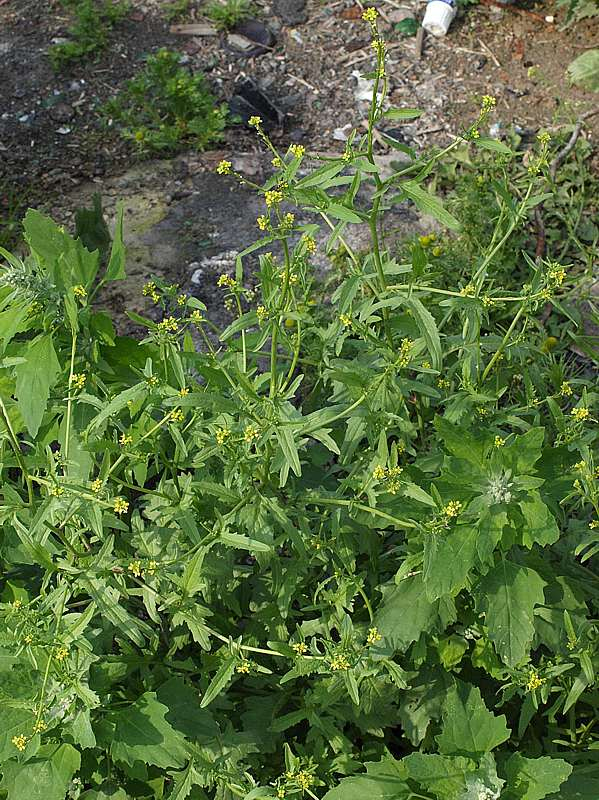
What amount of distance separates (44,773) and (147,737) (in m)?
0.26

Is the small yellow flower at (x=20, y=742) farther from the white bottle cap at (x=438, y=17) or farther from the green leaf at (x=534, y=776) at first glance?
the white bottle cap at (x=438, y=17)

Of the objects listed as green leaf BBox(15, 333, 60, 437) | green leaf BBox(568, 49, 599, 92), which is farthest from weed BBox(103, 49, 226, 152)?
green leaf BBox(15, 333, 60, 437)

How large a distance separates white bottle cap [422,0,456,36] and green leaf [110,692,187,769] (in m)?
5.09

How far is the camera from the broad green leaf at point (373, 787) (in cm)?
216

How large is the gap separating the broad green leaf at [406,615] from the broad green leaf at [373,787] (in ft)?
1.07

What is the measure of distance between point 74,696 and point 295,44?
5062 millimetres

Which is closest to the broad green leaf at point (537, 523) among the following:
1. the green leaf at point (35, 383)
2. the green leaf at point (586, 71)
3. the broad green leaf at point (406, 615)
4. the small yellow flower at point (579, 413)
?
the small yellow flower at point (579, 413)

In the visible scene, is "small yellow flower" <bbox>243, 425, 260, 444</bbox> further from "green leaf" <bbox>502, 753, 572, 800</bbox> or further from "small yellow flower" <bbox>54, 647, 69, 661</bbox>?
"green leaf" <bbox>502, 753, 572, 800</bbox>

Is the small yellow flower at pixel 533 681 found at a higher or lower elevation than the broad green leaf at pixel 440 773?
higher

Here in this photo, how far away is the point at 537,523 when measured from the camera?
2037mm

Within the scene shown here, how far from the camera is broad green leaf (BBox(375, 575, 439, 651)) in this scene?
7.37 feet

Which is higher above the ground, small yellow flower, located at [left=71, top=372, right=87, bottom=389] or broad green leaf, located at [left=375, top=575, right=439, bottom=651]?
small yellow flower, located at [left=71, top=372, right=87, bottom=389]

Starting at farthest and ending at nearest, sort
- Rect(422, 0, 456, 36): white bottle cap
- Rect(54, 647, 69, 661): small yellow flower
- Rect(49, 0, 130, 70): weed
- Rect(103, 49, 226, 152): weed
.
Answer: Rect(422, 0, 456, 36): white bottle cap < Rect(49, 0, 130, 70): weed < Rect(103, 49, 226, 152): weed < Rect(54, 647, 69, 661): small yellow flower

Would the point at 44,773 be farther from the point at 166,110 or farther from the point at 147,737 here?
the point at 166,110
